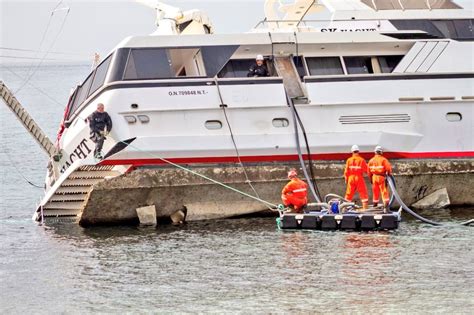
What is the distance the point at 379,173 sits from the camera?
22.9 m

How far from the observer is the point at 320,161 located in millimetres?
24281

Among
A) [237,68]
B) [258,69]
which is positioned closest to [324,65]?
[258,69]

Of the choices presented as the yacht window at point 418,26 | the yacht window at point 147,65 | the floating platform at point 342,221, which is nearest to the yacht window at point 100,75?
the yacht window at point 147,65

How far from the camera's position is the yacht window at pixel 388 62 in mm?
25556

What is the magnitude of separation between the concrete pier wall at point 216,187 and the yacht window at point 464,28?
9.11 ft

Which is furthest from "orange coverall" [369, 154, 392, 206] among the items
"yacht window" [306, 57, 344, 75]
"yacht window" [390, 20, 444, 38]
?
"yacht window" [390, 20, 444, 38]

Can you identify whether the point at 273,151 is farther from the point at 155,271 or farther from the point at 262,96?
the point at 155,271

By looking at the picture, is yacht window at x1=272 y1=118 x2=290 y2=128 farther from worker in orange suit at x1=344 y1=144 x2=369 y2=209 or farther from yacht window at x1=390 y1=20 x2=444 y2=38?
yacht window at x1=390 y1=20 x2=444 y2=38

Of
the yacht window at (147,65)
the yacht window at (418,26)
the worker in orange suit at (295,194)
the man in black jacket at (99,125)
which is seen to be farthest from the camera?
the yacht window at (418,26)

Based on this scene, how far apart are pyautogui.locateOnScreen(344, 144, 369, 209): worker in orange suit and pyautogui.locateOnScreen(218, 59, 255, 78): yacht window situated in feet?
10.2

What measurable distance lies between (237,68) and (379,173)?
395 cm

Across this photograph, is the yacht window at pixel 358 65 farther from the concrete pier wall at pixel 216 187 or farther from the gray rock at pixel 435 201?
the gray rock at pixel 435 201

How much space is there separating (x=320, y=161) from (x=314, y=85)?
1481 mm

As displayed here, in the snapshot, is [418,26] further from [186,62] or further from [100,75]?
[100,75]
